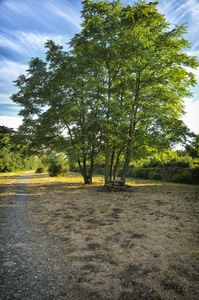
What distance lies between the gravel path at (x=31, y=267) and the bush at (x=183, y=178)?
52.7ft

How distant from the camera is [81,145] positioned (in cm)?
1154

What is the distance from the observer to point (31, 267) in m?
3.15

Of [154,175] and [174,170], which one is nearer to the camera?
[174,170]

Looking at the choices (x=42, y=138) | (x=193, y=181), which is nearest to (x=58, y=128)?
(x=42, y=138)

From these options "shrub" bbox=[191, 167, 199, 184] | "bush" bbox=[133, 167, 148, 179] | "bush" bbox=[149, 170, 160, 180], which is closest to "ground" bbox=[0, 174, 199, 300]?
"shrub" bbox=[191, 167, 199, 184]

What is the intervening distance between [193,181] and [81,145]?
1208 centimetres

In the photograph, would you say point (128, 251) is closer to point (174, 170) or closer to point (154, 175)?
point (174, 170)

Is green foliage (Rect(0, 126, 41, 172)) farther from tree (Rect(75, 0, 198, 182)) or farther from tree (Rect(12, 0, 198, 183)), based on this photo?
tree (Rect(75, 0, 198, 182))

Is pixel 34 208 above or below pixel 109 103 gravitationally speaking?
below

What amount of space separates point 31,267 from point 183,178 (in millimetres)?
17621

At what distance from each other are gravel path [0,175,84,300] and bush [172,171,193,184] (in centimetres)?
1607

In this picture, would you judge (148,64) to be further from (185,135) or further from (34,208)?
(34,208)

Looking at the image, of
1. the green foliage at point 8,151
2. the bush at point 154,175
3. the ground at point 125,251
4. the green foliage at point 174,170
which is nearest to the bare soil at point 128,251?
the ground at point 125,251

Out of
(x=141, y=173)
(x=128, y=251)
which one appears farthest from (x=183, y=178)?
(x=128, y=251)
